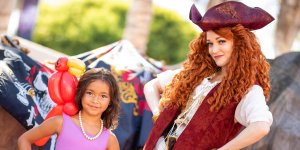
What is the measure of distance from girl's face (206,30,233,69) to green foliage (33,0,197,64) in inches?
530

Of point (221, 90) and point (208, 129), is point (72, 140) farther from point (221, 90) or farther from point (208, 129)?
point (221, 90)

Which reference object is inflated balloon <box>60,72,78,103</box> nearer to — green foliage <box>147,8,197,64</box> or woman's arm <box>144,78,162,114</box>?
woman's arm <box>144,78,162,114</box>

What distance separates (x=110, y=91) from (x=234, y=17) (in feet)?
2.71

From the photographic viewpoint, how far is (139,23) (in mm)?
9070

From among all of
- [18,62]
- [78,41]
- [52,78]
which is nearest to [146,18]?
[18,62]

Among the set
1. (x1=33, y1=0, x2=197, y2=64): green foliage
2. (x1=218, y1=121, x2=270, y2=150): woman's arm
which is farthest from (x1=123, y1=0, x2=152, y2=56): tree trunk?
(x1=33, y1=0, x2=197, y2=64): green foliage

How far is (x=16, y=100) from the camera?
474 centimetres

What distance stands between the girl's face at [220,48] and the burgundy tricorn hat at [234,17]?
0.06 metres

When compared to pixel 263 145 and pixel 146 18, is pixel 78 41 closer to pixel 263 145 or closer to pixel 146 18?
pixel 146 18

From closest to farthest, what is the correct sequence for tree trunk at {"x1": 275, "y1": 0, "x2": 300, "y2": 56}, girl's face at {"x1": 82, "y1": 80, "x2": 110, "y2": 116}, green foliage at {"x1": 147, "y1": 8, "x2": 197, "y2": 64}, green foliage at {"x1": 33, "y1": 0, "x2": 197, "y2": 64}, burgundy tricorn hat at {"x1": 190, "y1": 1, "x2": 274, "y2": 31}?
burgundy tricorn hat at {"x1": 190, "y1": 1, "x2": 274, "y2": 31} → girl's face at {"x1": 82, "y1": 80, "x2": 110, "y2": 116} → tree trunk at {"x1": 275, "y1": 0, "x2": 300, "y2": 56} → green foliage at {"x1": 33, "y1": 0, "x2": 197, "y2": 64} → green foliage at {"x1": 147, "y1": 8, "x2": 197, "y2": 64}

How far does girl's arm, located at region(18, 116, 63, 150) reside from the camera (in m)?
3.86

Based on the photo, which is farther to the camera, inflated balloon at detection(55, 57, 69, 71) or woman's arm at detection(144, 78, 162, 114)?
woman's arm at detection(144, 78, 162, 114)

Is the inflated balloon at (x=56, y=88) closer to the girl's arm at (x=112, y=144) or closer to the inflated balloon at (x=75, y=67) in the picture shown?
the inflated balloon at (x=75, y=67)

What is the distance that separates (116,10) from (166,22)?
4.49 ft
